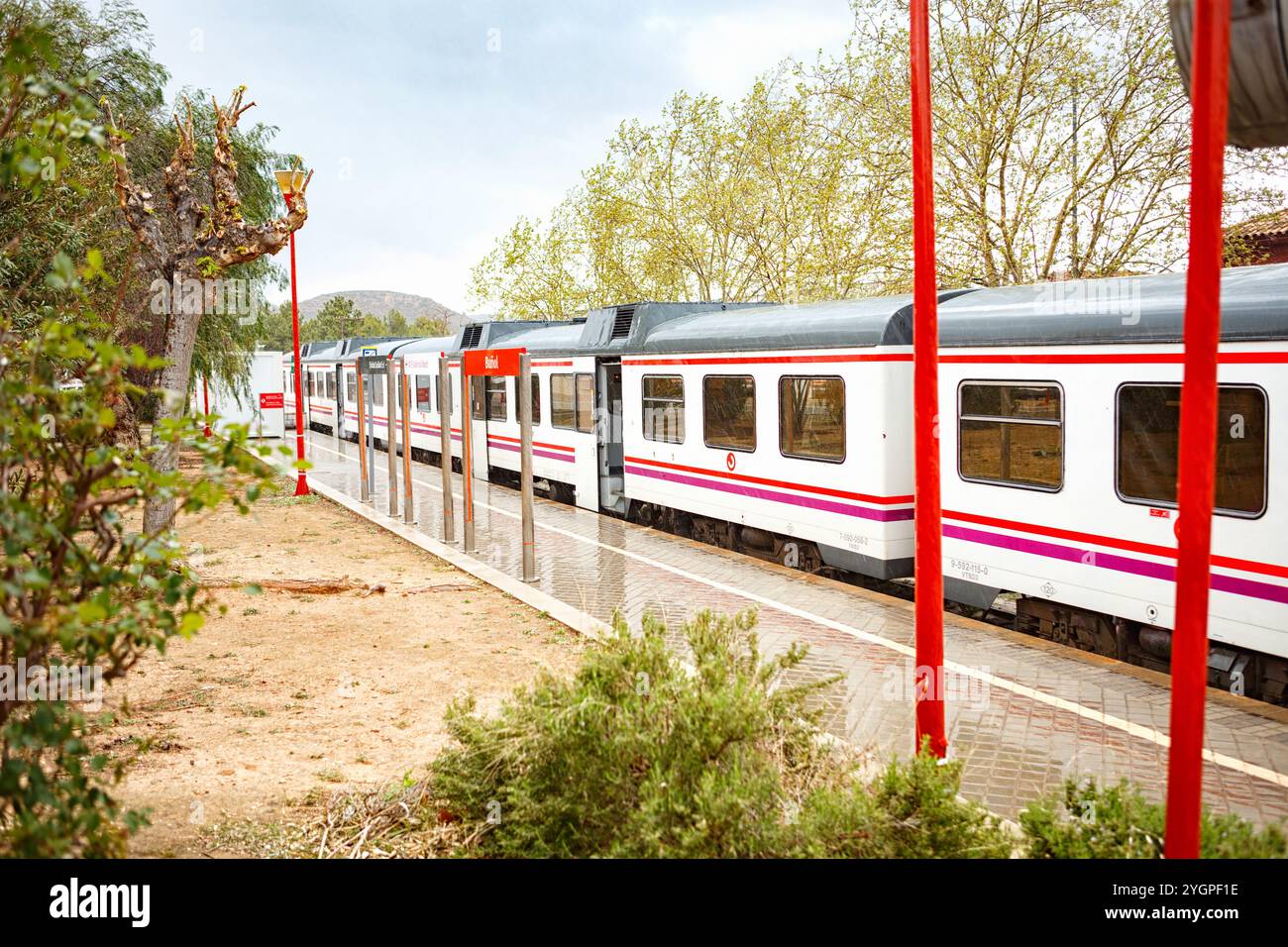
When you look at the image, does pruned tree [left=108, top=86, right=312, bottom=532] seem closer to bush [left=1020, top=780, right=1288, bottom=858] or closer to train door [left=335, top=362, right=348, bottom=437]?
bush [left=1020, top=780, right=1288, bottom=858]

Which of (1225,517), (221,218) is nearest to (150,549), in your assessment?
(1225,517)

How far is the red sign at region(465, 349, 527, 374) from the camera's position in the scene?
14.2m

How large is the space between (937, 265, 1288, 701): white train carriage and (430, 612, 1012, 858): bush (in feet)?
13.4

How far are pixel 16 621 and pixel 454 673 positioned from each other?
589 cm

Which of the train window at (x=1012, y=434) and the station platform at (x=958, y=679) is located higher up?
the train window at (x=1012, y=434)

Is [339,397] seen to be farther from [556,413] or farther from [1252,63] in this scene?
[1252,63]

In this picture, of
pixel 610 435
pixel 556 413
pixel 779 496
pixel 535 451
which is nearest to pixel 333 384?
pixel 535 451

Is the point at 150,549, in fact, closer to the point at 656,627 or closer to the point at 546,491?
the point at 656,627

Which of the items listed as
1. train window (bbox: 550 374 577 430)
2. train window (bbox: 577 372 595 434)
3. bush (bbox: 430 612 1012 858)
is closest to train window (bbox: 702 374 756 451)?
train window (bbox: 577 372 595 434)

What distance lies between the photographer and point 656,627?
19.4 ft

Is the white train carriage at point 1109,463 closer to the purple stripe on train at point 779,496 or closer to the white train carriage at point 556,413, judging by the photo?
the purple stripe on train at point 779,496

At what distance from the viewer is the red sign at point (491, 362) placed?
46.5ft

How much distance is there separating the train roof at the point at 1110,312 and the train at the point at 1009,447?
19 millimetres

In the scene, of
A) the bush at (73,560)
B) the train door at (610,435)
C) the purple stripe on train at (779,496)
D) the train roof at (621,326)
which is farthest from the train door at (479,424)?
the bush at (73,560)
